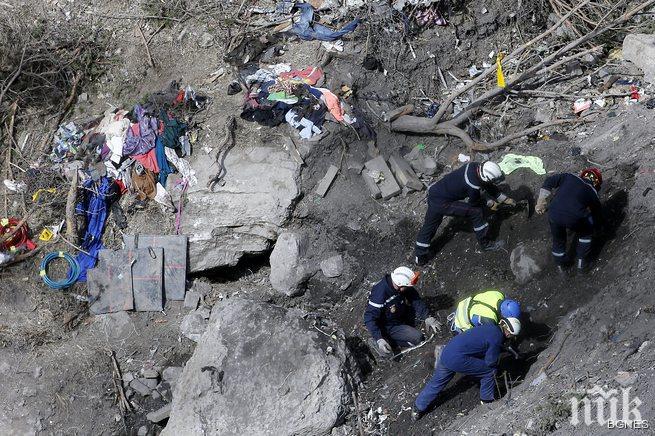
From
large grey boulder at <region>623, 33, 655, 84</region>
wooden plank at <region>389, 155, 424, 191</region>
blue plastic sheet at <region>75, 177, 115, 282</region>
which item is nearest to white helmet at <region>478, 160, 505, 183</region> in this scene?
wooden plank at <region>389, 155, 424, 191</region>

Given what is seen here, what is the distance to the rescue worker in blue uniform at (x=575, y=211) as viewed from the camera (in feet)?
24.9

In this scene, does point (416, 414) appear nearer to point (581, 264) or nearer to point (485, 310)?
point (485, 310)

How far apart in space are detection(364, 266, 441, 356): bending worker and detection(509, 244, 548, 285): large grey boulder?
1102 millimetres

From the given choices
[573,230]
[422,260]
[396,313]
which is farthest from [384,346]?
[573,230]

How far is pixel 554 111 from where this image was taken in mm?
10078

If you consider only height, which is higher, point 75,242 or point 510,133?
point 75,242

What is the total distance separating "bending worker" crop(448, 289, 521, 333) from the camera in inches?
279

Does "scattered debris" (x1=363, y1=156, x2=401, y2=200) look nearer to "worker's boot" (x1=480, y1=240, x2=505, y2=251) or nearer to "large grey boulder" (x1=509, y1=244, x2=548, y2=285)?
"worker's boot" (x1=480, y1=240, x2=505, y2=251)

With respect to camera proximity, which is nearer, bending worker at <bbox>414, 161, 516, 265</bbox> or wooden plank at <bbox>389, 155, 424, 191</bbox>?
bending worker at <bbox>414, 161, 516, 265</bbox>

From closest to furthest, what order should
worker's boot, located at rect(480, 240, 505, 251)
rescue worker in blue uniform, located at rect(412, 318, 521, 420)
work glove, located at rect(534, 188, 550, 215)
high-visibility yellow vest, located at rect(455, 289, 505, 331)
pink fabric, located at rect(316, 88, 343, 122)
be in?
1. rescue worker in blue uniform, located at rect(412, 318, 521, 420)
2. high-visibility yellow vest, located at rect(455, 289, 505, 331)
3. work glove, located at rect(534, 188, 550, 215)
4. worker's boot, located at rect(480, 240, 505, 251)
5. pink fabric, located at rect(316, 88, 343, 122)

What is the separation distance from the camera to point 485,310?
23.5 ft

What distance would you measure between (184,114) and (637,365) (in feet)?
22.3

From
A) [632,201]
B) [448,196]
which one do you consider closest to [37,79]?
[448,196]

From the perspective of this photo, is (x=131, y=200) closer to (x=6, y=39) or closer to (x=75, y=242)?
(x=75, y=242)
